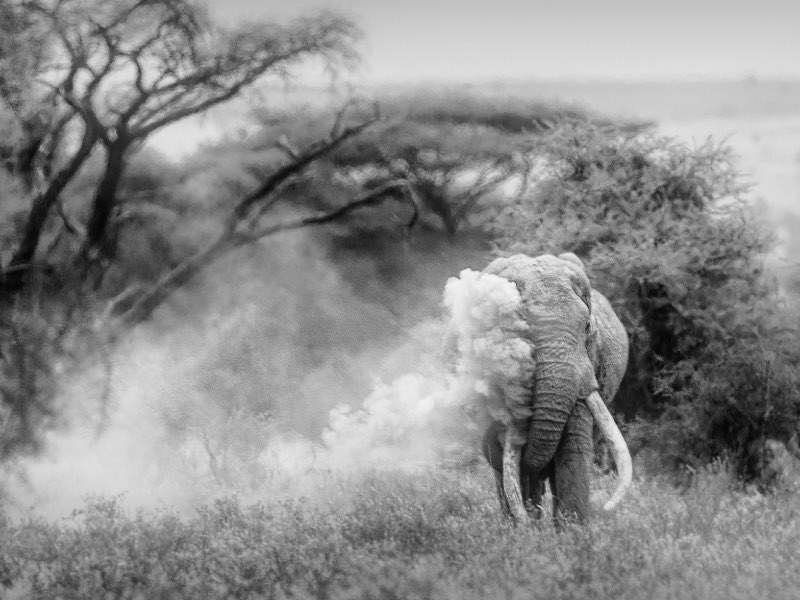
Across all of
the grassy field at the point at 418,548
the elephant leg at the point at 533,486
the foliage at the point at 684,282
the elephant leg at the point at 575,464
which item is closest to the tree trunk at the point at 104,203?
the grassy field at the point at 418,548

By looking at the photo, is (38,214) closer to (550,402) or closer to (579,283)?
(579,283)

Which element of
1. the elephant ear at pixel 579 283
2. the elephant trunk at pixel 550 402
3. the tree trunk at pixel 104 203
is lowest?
the tree trunk at pixel 104 203

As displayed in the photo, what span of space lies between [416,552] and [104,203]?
929 cm

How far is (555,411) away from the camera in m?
6.86

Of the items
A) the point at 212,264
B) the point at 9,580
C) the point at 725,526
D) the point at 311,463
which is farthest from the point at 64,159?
the point at 725,526

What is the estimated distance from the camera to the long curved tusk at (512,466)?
6.88 meters

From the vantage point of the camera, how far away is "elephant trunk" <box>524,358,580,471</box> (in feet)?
22.4

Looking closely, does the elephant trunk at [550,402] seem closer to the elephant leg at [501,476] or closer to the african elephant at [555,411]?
the african elephant at [555,411]

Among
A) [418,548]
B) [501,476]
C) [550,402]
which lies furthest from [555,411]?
[418,548]

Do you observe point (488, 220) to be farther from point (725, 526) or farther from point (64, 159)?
point (725, 526)

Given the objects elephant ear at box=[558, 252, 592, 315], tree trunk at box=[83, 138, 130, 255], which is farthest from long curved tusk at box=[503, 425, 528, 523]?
tree trunk at box=[83, 138, 130, 255]

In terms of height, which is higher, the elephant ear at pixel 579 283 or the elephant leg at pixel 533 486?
the elephant ear at pixel 579 283

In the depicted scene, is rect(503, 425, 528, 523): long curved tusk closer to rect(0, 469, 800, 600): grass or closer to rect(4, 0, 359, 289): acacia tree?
rect(0, 469, 800, 600): grass

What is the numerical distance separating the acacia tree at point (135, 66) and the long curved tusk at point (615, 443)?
8.16 m
